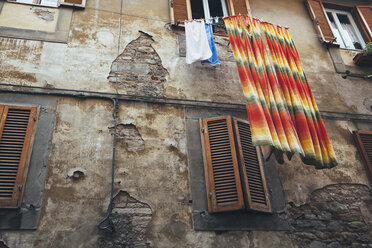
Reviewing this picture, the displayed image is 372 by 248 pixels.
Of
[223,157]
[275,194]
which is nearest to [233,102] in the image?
[223,157]

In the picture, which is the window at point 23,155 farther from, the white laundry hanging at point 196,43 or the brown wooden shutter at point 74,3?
the white laundry hanging at point 196,43

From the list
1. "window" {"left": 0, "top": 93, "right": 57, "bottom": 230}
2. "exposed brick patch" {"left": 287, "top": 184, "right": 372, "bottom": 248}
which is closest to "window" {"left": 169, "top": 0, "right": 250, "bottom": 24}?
"window" {"left": 0, "top": 93, "right": 57, "bottom": 230}

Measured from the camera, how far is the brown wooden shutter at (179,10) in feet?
24.4

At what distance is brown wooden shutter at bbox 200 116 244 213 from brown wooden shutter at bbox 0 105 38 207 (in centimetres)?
278

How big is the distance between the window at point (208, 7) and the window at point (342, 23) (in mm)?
1942

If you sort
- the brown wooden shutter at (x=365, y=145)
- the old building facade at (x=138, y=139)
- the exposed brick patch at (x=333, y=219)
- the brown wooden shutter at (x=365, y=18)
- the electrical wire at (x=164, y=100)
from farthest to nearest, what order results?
the brown wooden shutter at (x=365, y=18) < the brown wooden shutter at (x=365, y=145) < the electrical wire at (x=164, y=100) < the exposed brick patch at (x=333, y=219) < the old building facade at (x=138, y=139)

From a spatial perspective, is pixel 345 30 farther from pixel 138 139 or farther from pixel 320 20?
pixel 138 139

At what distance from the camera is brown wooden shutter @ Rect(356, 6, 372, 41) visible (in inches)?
338

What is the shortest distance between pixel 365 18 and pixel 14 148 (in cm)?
884

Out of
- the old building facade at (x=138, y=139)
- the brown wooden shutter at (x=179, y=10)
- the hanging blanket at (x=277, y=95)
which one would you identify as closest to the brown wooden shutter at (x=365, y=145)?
the old building facade at (x=138, y=139)

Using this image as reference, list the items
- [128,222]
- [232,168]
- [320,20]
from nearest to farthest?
[128,222], [232,168], [320,20]

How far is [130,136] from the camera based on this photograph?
568cm

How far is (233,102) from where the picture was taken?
6.60 metres

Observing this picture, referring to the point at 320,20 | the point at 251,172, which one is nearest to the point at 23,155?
the point at 251,172
